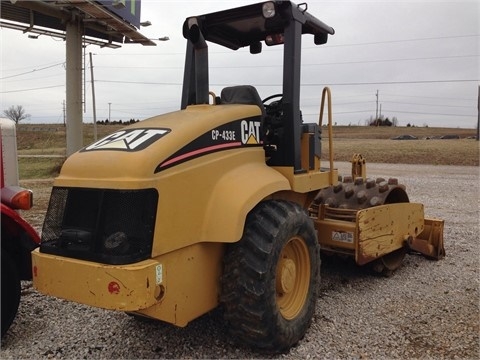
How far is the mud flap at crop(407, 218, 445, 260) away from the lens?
20.3 feet

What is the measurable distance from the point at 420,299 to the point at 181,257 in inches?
113

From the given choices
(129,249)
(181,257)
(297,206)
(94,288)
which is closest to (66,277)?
(94,288)

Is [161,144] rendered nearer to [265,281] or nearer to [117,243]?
[117,243]

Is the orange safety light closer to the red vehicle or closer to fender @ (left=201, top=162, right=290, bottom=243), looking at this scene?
the red vehicle

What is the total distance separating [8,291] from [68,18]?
15.4 metres

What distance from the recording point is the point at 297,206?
12.9 feet

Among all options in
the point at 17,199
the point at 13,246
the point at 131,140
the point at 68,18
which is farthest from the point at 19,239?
the point at 68,18

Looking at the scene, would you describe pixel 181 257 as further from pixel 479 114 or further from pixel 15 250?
pixel 479 114

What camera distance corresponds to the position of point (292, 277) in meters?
3.87

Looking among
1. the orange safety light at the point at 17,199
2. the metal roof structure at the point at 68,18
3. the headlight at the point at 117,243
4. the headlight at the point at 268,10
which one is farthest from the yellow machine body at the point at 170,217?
the metal roof structure at the point at 68,18

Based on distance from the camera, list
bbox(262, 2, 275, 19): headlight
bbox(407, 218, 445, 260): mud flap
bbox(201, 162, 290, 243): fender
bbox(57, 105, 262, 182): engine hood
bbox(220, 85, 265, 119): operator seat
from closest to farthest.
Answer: bbox(57, 105, 262, 182): engine hood → bbox(201, 162, 290, 243): fender → bbox(262, 2, 275, 19): headlight → bbox(220, 85, 265, 119): operator seat → bbox(407, 218, 445, 260): mud flap

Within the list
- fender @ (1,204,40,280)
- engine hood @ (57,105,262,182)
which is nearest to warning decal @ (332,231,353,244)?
engine hood @ (57,105,262,182)

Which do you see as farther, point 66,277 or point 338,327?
point 338,327

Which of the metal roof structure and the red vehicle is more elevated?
the metal roof structure
